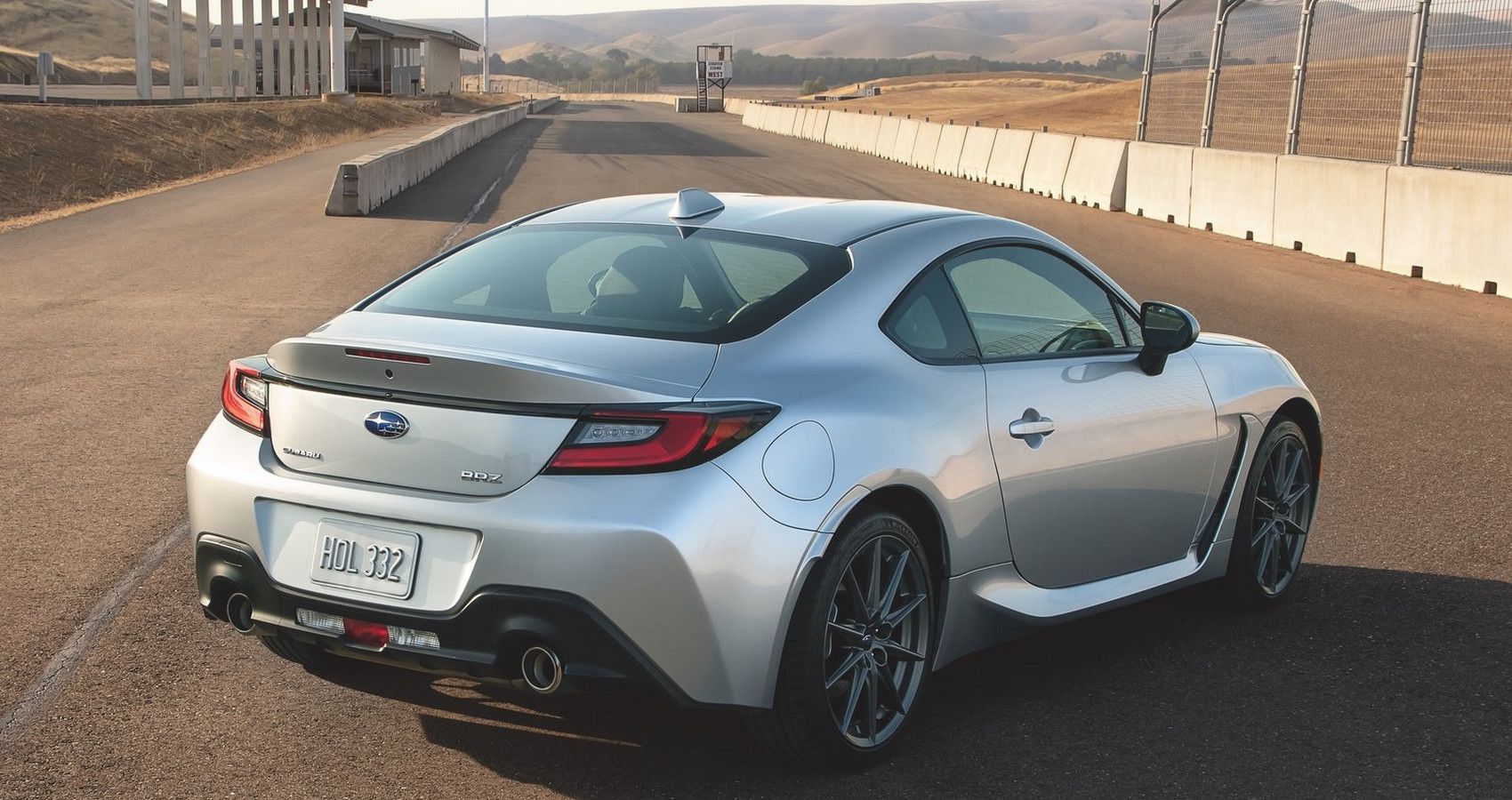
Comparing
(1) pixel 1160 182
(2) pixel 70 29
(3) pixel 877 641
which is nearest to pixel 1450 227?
(1) pixel 1160 182

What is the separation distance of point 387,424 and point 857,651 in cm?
133

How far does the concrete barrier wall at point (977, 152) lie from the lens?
3241cm

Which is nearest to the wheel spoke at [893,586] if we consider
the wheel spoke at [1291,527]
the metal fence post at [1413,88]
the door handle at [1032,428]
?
the door handle at [1032,428]

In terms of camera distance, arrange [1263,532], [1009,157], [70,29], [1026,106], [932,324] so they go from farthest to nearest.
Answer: [70,29] → [1026,106] → [1009,157] → [1263,532] → [932,324]

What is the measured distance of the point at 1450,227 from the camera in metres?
16.2

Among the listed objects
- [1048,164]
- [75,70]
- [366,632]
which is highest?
[366,632]

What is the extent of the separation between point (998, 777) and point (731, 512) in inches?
43.4

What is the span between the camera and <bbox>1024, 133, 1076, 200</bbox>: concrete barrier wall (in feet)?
92.0

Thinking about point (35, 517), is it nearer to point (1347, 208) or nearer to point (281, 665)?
point (281, 665)

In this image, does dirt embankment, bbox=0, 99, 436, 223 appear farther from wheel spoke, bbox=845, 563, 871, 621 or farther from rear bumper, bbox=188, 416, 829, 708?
wheel spoke, bbox=845, 563, 871, 621

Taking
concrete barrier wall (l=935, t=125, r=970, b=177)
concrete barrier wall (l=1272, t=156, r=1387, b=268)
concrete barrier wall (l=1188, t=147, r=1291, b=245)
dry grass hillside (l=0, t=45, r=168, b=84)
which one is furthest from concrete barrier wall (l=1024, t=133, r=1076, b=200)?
dry grass hillside (l=0, t=45, r=168, b=84)

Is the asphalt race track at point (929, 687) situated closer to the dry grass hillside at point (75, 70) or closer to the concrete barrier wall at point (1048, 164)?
the concrete barrier wall at point (1048, 164)

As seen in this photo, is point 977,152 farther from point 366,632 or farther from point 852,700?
point 366,632

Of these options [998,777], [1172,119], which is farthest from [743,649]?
[1172,119]
